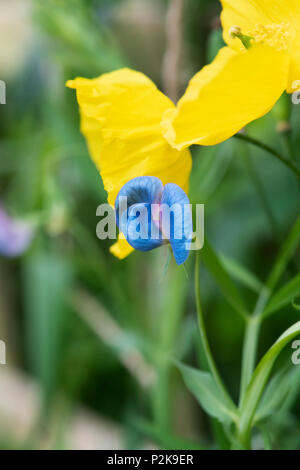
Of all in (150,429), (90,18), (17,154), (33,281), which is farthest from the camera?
(17,154)

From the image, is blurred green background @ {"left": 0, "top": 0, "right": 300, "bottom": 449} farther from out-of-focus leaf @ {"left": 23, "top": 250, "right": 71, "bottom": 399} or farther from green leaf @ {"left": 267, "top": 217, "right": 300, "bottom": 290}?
green leaf @ {"left": 267, "top": 217, "right": 300, "bottom": 290}

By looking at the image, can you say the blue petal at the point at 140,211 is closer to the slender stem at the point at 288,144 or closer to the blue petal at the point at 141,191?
the blue petal at the point at 141,191

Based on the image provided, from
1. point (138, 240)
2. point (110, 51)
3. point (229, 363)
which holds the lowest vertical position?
point (229, 363)

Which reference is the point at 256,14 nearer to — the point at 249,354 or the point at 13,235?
the point at 249,354

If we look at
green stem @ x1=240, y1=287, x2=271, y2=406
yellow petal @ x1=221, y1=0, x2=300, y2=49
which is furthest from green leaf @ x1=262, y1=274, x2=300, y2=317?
yellow petal @ x1=221, y1=0, x2=300, y2=49

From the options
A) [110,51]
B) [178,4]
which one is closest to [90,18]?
[110,51]

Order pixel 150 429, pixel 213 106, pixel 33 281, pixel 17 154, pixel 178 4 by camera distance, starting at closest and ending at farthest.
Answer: pixel 213 106 → pixel 150 429 → pixel 178 4 → pixel 33 281 → pixel 17 154

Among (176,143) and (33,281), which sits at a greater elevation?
(176,143)
